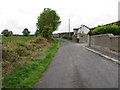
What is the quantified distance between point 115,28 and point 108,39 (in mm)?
4084

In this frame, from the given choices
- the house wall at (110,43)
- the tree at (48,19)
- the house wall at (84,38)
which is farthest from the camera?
the tree at (48,19)

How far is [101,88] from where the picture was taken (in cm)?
631

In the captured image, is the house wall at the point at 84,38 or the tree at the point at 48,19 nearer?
the house wall at the point at 84,38

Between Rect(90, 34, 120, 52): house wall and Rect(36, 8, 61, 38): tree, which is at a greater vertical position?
Rect(36, 8, 61, 38): tree

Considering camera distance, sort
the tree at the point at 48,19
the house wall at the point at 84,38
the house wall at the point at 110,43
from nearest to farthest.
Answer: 1. the house wall at the point at 110,43
2. the house wall at the point at 84,38
3. the tree at the point at 48,19

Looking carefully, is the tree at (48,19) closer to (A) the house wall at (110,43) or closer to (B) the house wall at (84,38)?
(B) the house wall at (84,38)

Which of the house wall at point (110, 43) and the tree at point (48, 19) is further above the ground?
the tree at point (48, 19)

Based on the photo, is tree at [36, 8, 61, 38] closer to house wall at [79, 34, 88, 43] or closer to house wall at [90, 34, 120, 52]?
house wall at [79, 34, 88, 43]

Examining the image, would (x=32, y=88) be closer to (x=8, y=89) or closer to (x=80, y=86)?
(x=8, y=89)

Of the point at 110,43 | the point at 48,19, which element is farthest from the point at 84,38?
the point at 110,43

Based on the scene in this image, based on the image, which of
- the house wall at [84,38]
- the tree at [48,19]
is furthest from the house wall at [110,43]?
the tree at [48,19]

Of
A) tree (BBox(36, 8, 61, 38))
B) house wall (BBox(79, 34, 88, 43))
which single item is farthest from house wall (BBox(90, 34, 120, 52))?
tree (BBox(36, 8, 61, 38))

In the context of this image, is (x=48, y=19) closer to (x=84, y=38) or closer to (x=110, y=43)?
(x=84, y=38)

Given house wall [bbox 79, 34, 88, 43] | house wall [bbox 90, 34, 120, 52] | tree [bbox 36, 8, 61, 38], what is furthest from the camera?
tree [bbox 36, 8, 61, 38]
